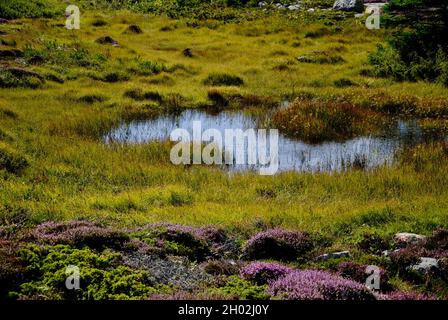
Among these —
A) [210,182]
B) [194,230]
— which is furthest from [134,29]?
[194,230]

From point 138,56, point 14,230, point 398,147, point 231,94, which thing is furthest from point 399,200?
point 138,56

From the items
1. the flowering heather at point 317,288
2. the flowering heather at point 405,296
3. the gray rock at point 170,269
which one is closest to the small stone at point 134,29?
the gray rock at point 170,269

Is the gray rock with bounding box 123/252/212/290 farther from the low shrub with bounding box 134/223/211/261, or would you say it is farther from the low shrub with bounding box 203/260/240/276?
the low shrub with bounding box 134/223/211/261

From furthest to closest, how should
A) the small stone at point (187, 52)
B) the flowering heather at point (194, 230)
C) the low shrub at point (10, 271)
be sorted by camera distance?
1. the small stone at point (187, 52)
2. the flowering heather at point (194, 230)
3. the low shrub at point (10, 271)

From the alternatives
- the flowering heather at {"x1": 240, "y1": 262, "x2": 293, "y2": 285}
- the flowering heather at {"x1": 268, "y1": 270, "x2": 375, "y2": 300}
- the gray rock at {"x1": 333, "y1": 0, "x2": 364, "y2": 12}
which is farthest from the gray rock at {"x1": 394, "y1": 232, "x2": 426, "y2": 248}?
the gray rock at {"x1": 333, "y1": 0, "x2": 364, "y2": 12}

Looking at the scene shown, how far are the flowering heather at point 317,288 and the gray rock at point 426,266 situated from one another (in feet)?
5.18

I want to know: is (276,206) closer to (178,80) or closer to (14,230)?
(14,230)

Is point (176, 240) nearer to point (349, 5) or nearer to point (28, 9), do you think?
point (349, 5)

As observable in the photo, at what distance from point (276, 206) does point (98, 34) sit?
102 feet

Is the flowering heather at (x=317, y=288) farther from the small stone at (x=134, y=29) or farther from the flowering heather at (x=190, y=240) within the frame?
the small stone at (x=134, y=29)

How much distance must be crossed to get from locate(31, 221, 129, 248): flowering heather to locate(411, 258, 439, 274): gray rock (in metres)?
5.54

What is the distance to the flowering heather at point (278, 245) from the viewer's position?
11070 millimetres

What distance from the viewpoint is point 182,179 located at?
52.6 ft

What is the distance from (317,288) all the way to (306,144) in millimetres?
12217
